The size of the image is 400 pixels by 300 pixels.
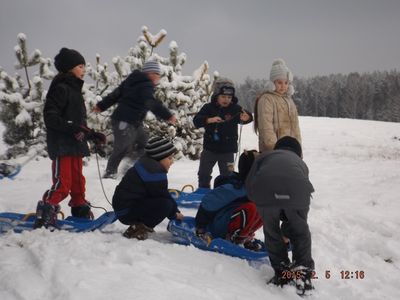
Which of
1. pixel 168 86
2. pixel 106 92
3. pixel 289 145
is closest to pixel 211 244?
pixel 289 145

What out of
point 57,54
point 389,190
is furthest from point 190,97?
point 57,54

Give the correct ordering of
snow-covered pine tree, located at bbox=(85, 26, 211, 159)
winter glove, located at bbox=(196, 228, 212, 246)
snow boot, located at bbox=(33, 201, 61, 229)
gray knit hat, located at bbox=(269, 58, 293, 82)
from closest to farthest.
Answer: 1. winter glove, located at bbox=(196, 228, 212, 246)
2. snow boot, located at bbox=(33, 201, 61, 229)
3. gray knit hat, located at bbox=(269, 58, 293, 82)
4. snow-covered pine tree, located at bbox=(85, 26, 211, 159)

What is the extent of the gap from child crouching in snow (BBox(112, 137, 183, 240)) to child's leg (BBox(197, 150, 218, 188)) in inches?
74.9

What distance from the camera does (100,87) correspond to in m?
11.7

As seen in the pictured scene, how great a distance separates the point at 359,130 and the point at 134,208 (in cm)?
2457

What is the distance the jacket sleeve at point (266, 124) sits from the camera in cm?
445

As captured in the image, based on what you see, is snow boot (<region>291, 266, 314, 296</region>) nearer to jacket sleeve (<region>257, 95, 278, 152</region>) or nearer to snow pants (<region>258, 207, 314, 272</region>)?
snow pants (<region>258, 207, 314, 272</region>)

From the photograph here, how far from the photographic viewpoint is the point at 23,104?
997 centimetres

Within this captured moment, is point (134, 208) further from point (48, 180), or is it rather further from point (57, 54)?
point (48, 180)

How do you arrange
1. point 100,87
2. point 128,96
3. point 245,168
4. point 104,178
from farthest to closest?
point 100,87, point 104,178, point 128,96, point 245,168

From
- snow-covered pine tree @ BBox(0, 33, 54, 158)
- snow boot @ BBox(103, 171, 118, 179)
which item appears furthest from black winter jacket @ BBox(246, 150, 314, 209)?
snow-covered pine tree @ BBox(0, 33, 54, 158)

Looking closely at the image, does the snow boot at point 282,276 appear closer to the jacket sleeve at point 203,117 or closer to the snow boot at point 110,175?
the jacket sleeve at point 203,117

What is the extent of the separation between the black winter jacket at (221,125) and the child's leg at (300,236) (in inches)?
107

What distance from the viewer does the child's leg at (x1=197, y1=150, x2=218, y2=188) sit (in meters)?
5.68
